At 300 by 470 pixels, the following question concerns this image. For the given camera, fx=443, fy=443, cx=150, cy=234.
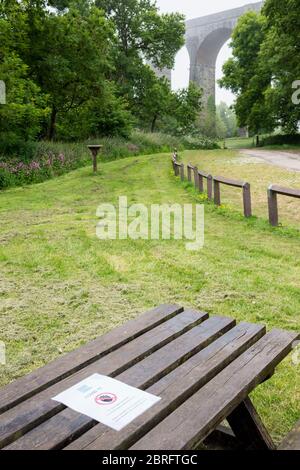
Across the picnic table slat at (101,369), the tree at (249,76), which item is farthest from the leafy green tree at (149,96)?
the picnic table slat at (101,369)

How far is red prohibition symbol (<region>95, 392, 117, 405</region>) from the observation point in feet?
6.00

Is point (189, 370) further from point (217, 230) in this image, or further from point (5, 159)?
point (5, 159)

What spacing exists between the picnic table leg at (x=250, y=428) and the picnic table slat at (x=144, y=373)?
37 centimetres

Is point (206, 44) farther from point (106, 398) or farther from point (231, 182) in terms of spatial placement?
point (106, 398)

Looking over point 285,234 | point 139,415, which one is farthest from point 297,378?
point 285,234

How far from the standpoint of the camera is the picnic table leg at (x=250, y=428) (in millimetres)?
2221

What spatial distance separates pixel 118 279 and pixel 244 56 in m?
33.2

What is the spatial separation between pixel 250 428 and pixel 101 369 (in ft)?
2.75

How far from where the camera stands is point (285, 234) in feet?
23.7

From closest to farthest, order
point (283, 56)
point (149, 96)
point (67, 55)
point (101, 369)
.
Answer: point (101, 369) < point (67, 55) < point (283, 56) < point (149, 96)

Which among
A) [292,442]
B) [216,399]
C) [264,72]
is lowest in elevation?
[292,442]

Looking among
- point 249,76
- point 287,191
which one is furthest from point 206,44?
point 287,191

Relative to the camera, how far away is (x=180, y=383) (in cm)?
197
